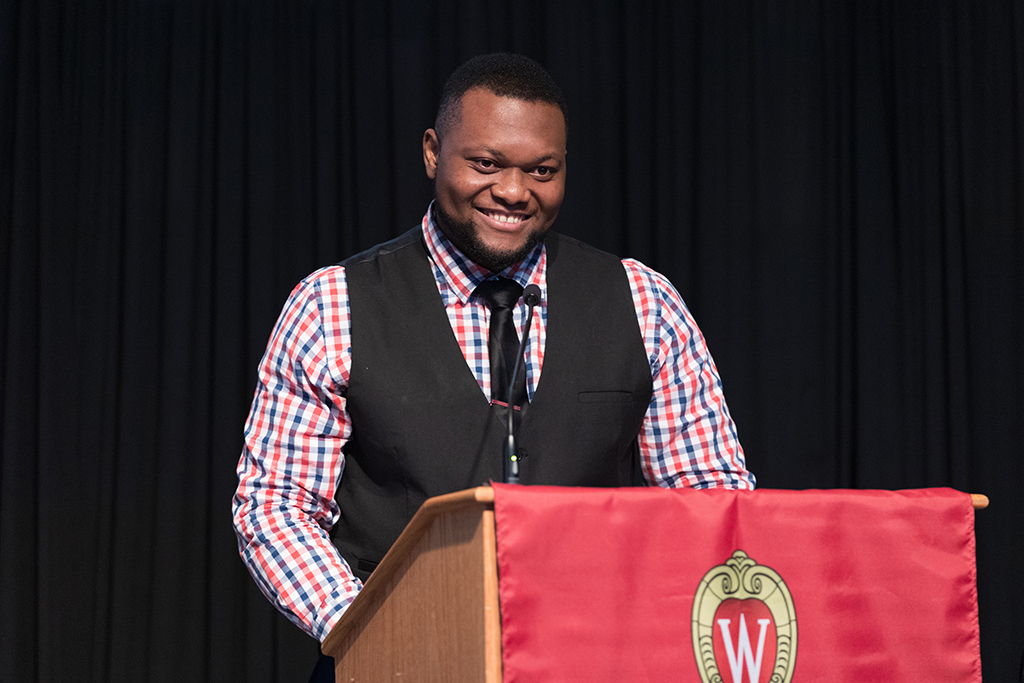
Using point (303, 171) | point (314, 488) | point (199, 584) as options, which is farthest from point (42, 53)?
point (314, 488)

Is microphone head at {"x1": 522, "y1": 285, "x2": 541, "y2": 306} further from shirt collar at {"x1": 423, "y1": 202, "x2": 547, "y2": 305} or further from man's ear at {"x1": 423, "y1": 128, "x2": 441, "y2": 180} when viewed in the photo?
man's ear at {"x1": 423, "y1": 128, "x2": 441, "y2": 180}

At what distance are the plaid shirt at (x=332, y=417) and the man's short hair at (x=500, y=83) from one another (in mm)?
206

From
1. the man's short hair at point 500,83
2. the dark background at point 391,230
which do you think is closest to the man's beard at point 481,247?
the man's short hair at point 500,83

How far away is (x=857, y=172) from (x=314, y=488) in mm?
2446

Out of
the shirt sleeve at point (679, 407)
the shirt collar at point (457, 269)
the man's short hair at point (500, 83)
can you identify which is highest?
the man's short hair at point (500, 83)

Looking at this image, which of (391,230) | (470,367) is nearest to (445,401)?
A: (470,367)

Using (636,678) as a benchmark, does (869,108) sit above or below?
above

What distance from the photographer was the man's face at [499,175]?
1573mm

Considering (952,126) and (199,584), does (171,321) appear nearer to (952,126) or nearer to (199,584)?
(199,584)

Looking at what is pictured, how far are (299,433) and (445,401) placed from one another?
224 millimetres

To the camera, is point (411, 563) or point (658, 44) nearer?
point (411, 563)

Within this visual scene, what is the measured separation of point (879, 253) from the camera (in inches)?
130

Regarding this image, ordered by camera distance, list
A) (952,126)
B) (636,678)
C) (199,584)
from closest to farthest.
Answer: (636,678) < (199,584) < (952,126)

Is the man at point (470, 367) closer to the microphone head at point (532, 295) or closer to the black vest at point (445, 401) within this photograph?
the black vest at point (445, 401)
